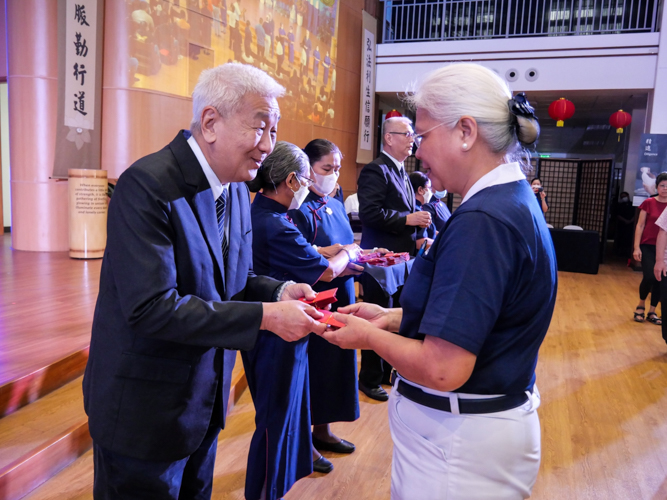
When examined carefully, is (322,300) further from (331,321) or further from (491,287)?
(491,287)

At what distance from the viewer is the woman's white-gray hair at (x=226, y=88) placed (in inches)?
48.4

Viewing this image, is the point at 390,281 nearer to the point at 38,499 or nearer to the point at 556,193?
the point at 38,499

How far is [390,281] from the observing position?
281 centimetres

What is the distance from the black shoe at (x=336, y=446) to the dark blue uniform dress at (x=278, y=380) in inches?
20.4

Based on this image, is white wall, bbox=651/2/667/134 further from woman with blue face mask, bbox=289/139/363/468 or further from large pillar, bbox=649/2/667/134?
woman with blue face mask, bbox=289/139/363/468

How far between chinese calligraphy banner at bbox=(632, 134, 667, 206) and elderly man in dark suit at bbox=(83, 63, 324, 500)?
355 inches

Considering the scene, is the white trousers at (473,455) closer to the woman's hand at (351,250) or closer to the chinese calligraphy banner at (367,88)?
the woman's hand at (351,250)

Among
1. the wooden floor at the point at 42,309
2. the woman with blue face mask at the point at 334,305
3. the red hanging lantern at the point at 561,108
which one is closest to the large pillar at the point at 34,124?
the wooden floor at the point at 42,309

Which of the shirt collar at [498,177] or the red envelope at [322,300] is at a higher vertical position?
the shirt collar at [498,177]

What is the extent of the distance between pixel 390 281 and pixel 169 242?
1839 mm

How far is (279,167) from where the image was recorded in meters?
2.08

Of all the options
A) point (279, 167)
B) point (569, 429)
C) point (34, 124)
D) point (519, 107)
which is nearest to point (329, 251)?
point (279, 167)

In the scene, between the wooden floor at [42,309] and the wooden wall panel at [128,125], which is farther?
the wooden wall panel at [128,125]

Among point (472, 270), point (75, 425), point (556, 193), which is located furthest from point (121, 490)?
point (556, 193)
